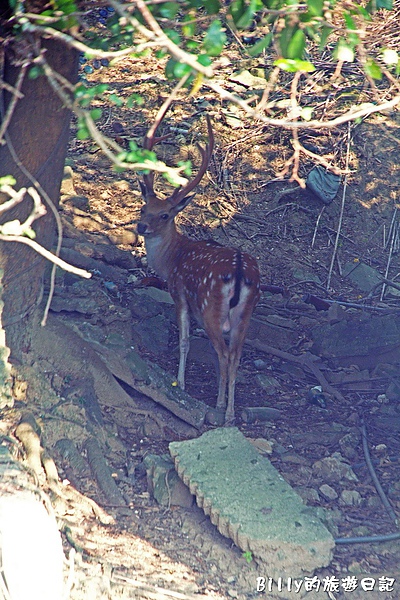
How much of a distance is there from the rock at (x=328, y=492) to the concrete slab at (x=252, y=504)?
1.59 feet

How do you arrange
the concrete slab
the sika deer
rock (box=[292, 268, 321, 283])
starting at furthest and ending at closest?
rock (box=[292, 268, 321, 283]) < the sika deer < the concrete slab

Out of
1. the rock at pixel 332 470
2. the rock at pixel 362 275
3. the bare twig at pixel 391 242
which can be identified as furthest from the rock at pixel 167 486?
the rock at pixel 362 275

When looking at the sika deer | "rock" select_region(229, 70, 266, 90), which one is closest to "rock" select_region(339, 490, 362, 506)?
the sika deer

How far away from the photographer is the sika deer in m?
6.17

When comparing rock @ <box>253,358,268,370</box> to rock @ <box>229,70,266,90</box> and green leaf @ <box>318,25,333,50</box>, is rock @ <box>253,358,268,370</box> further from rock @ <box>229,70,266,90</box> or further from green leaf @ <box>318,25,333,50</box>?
rock @ <box>229,70,266,90</box>

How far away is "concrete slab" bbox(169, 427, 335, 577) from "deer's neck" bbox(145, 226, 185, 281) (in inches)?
94.1

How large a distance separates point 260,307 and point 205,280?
158 centimetres

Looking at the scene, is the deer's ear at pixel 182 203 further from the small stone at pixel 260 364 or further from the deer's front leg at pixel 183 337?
the small stone at pixel 260 364

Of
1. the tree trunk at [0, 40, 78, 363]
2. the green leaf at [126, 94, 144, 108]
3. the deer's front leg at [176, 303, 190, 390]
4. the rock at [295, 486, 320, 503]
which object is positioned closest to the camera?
the green leaf at [126, 94, 144, 108]

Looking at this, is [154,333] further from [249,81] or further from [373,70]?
[249,81]

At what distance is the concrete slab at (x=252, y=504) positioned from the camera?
4.17m

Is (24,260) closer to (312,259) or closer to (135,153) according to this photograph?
(135,153)

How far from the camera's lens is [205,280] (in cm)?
637

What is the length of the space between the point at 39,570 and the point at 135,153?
6.05 ft
